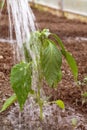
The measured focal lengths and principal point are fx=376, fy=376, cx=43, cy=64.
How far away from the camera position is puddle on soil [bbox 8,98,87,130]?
2143mm

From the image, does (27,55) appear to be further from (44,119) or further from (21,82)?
(44,119)

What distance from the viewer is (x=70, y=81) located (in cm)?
274

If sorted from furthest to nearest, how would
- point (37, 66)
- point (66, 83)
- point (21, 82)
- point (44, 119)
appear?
point (66, 83)
point (44, 119)
point (37, 66)
point (21, 82)

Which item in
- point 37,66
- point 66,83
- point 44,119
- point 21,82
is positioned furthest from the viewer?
point 66,83

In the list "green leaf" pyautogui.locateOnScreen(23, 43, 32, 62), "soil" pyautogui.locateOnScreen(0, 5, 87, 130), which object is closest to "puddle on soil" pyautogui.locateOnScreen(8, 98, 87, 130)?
"soil" pyautogui.locateOnScreen(0, 5, 87, 130)

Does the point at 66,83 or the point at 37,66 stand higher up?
the point at 37,66

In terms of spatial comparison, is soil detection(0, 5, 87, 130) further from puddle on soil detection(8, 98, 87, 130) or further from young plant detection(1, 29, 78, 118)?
young plant detection(1, 29, 78, 118)

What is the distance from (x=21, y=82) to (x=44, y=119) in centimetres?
43

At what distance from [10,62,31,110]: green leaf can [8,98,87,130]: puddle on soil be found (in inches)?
14.2

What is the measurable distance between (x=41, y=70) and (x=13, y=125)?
0.41 metres

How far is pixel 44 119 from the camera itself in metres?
2.17

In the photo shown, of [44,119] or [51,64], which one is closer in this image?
[51,64]

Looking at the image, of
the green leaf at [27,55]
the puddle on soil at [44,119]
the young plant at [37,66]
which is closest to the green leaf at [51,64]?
the young plant at [37,66]

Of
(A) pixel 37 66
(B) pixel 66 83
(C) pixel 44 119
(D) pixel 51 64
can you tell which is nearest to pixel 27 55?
(A) pixel 37 66
